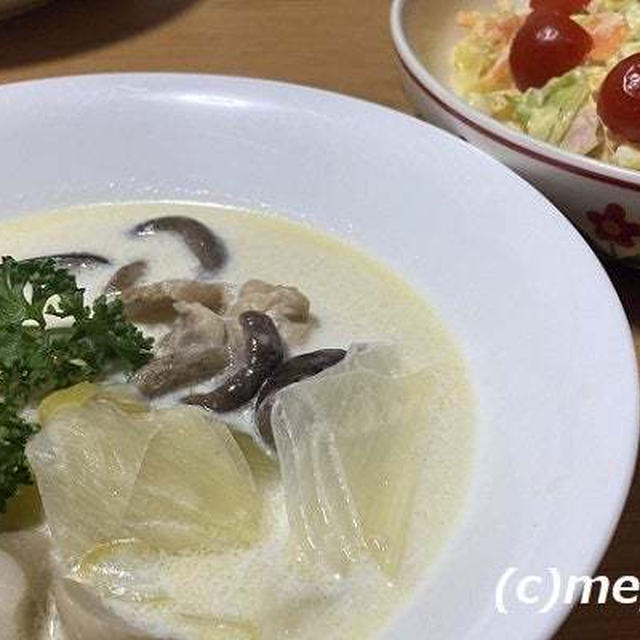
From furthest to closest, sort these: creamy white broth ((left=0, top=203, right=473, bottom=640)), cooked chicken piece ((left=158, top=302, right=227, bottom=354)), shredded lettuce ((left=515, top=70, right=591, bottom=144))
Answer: shredded lettuce ((left=515, top=70, right=591, bottom=144)) → cooked chicken piece ((left=158, top=302, right=227, bottom=354)) → creamy white broth ((left=0, top=203, right=473, bottom=640))

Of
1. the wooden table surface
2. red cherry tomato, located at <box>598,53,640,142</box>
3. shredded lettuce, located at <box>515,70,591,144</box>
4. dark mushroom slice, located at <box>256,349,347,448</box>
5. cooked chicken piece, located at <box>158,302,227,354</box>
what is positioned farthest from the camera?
the wooden table surface

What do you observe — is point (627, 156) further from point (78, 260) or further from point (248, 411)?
point (78, 260)

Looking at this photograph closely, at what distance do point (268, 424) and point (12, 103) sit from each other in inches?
29.3

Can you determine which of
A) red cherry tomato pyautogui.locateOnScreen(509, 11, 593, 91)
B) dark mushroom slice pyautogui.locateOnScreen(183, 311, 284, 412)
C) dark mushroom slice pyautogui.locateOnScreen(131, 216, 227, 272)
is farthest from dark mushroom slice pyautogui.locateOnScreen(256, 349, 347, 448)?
red cherry tomato pyautogui.locateOnScreen(509, 11, 593, 91)

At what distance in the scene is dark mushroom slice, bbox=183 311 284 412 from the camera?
1186 millimetres

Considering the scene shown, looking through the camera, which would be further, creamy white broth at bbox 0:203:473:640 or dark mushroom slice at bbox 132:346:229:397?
dark mushroom slice at bbox 132:346:229:397

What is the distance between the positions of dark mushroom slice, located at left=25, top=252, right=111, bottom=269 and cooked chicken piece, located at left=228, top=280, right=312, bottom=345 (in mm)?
220

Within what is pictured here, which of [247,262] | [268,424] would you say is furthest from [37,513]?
[247,262]

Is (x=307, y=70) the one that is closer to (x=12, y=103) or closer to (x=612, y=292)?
(x=12, y=103)

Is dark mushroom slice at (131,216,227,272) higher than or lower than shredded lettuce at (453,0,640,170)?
lower

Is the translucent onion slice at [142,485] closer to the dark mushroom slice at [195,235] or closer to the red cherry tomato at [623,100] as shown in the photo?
the dark mushroom slice at [195,235]

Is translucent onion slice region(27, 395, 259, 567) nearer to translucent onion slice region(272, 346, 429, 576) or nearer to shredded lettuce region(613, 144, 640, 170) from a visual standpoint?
translucent onion slice region(272, 346, 429, 576)

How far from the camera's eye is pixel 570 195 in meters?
1.36

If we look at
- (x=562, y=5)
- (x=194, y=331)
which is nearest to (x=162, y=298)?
(x=194, y=331)
